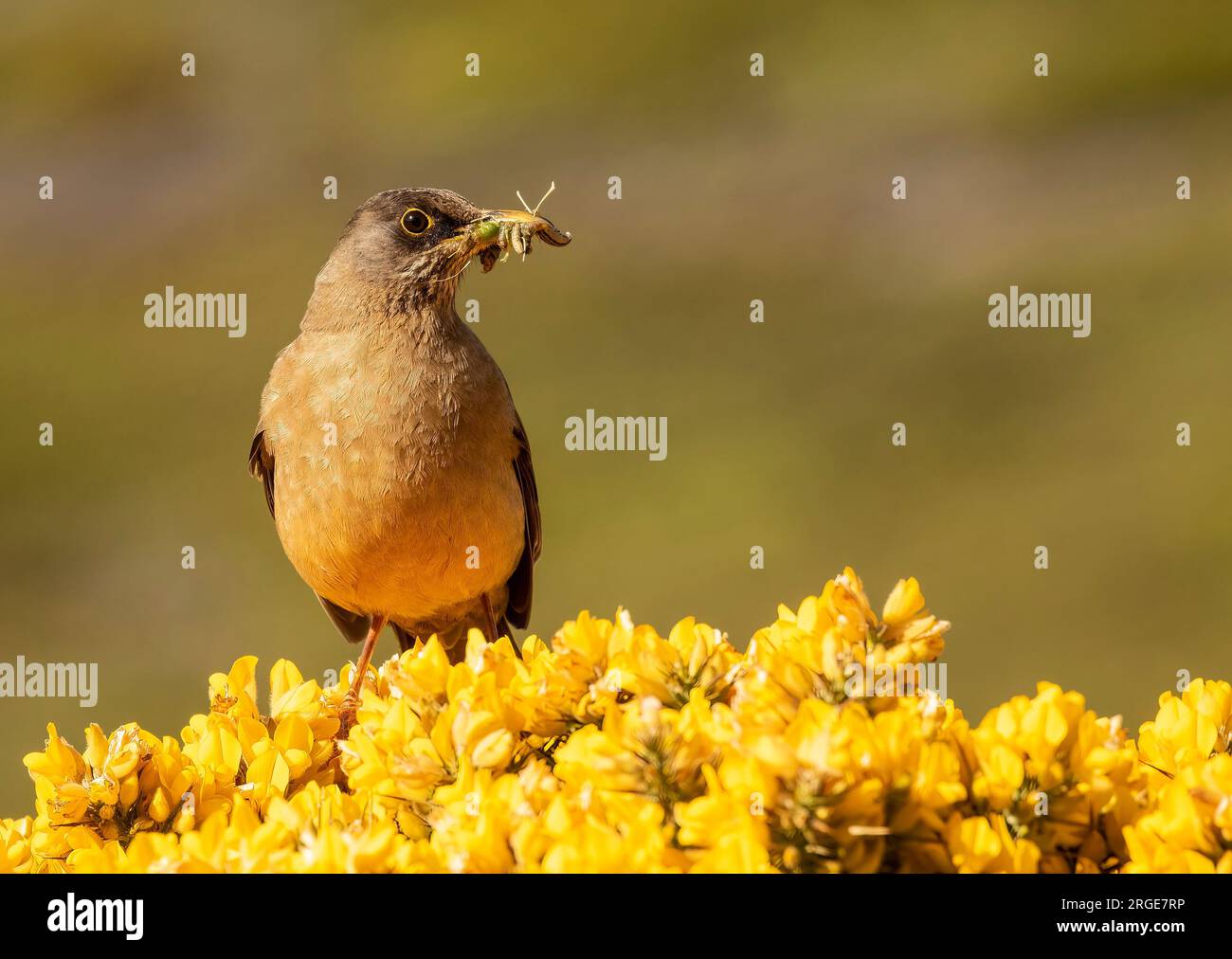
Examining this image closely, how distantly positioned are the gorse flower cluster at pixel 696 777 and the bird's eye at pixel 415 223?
6.26 ft

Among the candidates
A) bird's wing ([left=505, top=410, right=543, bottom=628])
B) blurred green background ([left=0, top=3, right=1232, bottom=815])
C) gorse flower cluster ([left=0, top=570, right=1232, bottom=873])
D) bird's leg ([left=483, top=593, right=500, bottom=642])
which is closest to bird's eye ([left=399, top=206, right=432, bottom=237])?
bird's wing ([left=505, top=410, right=543, bottom=628])

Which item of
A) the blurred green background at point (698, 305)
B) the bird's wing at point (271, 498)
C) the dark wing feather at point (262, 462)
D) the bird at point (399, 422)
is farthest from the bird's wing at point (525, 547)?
the blurred green background at point (698, 305)

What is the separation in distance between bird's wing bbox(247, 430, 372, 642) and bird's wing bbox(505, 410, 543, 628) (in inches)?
19.3

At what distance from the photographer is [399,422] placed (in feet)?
12.8

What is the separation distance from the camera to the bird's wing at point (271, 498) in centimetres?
456

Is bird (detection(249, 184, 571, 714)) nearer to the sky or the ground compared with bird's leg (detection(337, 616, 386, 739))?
nearer to the sky

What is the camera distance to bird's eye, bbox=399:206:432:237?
4.15 meters

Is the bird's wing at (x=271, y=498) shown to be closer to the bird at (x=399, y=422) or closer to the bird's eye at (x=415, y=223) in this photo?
the bird at (x=399, y=422)

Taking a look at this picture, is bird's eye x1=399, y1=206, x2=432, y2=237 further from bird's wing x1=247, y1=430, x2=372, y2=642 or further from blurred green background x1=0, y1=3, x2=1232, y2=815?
blurred green background x1=0, y1=3, x2=1232, y2=815

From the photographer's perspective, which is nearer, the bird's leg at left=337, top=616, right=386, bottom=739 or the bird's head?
the bird's leg at left=337, top=616, right=386, bottom=739

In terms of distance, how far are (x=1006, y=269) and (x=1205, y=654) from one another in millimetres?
4821

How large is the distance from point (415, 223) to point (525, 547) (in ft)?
3.61
